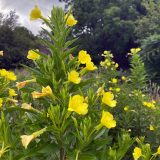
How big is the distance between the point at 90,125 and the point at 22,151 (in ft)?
1.06

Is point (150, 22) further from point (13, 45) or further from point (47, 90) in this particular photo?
point (47, 90)

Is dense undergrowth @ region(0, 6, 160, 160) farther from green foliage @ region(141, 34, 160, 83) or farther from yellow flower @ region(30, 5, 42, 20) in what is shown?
green foliage @ region(141, 34, 160, 83)

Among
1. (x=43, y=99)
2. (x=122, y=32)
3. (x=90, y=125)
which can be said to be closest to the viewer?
(x=90, y=125)

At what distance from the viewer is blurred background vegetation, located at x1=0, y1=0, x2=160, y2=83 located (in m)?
17.6

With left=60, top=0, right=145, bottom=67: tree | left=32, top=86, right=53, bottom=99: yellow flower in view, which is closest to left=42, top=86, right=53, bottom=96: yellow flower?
left=32, top=86, right=53, bottom=99: yellow flower

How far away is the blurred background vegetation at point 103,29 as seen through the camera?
695 inches

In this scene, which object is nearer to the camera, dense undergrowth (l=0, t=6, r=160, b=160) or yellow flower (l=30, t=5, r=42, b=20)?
dense undergrowth (l=0, t=6, r=160, b=160)

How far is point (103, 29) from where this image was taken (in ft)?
72.7

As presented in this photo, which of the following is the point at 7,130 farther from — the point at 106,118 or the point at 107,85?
the point at 107,85

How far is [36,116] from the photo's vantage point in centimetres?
158

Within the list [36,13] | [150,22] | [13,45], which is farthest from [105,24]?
[36,13]

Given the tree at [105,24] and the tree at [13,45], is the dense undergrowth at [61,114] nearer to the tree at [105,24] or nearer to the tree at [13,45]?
the tree at [13,45]

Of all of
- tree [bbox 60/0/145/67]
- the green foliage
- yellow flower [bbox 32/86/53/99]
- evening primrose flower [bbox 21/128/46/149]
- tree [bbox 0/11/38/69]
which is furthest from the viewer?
tree [bbox 60/0/145/67]

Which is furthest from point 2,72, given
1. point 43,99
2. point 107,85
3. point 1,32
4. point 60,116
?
point 1,32
